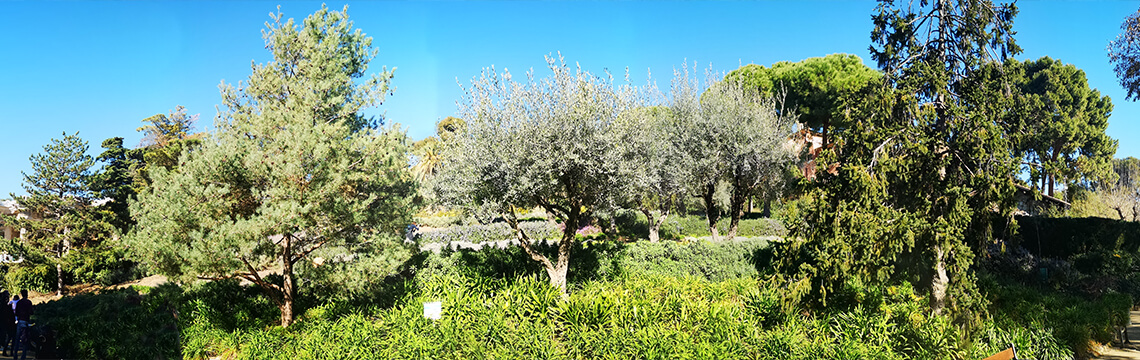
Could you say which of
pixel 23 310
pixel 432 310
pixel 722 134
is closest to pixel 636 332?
pixel 432 310

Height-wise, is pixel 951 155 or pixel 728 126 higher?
pixel 728 126

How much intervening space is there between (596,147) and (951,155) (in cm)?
566

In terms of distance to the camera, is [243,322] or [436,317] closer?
[436,317]

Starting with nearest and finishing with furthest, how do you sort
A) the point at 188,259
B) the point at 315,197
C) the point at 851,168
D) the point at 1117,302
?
the point at 851,168, the point at 188,259, the point at 315,197, the point at 1117,302

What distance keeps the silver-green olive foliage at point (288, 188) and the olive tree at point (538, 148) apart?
4.11 feet

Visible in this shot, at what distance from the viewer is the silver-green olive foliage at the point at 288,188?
9.23 m

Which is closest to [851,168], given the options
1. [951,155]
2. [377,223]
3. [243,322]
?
[951,155]

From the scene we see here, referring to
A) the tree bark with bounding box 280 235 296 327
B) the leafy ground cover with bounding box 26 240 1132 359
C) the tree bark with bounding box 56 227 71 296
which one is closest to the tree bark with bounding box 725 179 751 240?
the leafy ground cover with bounding box 26 240 1132 359

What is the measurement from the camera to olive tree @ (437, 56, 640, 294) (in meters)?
11.6

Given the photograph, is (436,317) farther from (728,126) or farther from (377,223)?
(728,126)

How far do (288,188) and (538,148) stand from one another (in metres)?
4.25

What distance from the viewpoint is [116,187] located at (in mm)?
21234

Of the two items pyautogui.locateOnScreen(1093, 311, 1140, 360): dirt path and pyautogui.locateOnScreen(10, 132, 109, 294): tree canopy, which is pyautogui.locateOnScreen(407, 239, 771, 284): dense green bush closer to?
pyautogui.locateOnScreen(1093, 311, 1140, 360): dirt path

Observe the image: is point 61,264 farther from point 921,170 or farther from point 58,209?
point 921,170
